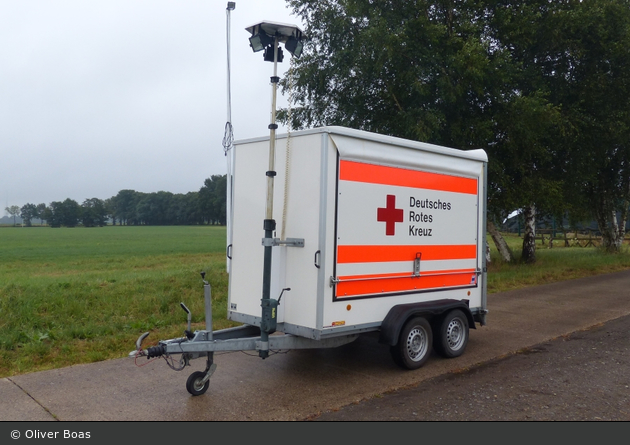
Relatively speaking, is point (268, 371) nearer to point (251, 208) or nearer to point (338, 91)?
point (251, 208)

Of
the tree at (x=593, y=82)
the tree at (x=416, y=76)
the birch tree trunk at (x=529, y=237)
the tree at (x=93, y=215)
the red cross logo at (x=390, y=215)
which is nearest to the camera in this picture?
the red cross logo at (x=390, y=215)

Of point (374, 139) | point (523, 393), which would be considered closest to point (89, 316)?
point (374, 139)

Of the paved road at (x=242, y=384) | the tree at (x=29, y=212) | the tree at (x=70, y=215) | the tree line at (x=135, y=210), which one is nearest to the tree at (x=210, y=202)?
the tree line at (x=135, y=210)

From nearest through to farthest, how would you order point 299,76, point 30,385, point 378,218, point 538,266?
point 30,385 < point 378,218 < point 299,76 < point 538,266

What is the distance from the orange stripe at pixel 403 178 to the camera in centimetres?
606

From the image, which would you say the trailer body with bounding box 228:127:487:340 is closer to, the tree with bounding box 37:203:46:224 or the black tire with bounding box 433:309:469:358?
the black tire with bounding box 433:309:469:358

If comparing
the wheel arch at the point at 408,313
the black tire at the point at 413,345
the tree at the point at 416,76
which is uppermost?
the tree at the point at 416,76

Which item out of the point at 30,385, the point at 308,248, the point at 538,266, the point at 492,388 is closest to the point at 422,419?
the point at 492,388

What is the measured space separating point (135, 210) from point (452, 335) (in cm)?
13367

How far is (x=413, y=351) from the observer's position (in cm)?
669

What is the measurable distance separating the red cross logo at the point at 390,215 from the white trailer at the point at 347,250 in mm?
12

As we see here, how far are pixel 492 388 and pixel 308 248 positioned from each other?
8.04 ft

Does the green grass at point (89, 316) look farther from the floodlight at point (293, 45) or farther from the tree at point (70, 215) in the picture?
the tree at point (70, 215)

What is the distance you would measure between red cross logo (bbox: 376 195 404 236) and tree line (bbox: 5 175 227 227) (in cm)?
10008
